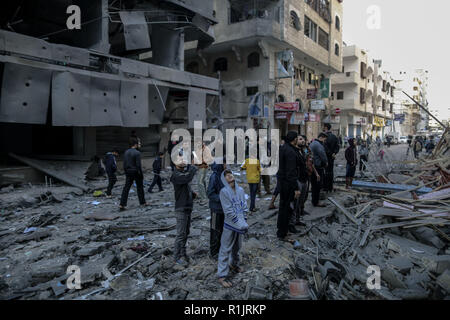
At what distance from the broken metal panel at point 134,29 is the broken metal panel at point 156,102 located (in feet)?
6.62

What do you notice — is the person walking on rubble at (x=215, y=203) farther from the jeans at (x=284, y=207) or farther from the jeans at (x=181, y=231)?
the jeans at (x=284, y=207)

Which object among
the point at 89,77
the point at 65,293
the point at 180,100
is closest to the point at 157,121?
the point at 180,100

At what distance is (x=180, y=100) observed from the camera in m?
16.2

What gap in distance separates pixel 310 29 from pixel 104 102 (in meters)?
20.0

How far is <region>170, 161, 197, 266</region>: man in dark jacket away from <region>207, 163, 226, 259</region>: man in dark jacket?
0.39m

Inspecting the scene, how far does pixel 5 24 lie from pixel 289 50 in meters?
17.1

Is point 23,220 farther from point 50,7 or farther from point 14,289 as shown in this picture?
point 50,7

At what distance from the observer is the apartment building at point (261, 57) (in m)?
19.4

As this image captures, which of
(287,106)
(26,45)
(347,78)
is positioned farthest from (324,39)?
(26,45)

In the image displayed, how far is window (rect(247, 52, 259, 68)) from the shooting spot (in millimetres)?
20719

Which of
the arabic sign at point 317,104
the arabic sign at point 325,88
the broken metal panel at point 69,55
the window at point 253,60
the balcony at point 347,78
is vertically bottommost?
the broken metal panel at point 69,55

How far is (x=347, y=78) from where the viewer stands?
36.7 metres

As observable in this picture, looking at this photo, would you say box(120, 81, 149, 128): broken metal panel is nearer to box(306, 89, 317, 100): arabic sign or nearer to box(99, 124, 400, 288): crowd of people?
box(99, 124, 400, 288): crowd of people

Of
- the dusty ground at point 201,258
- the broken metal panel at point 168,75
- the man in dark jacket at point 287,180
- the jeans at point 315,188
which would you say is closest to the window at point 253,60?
the broken metal panel at point 168,75
